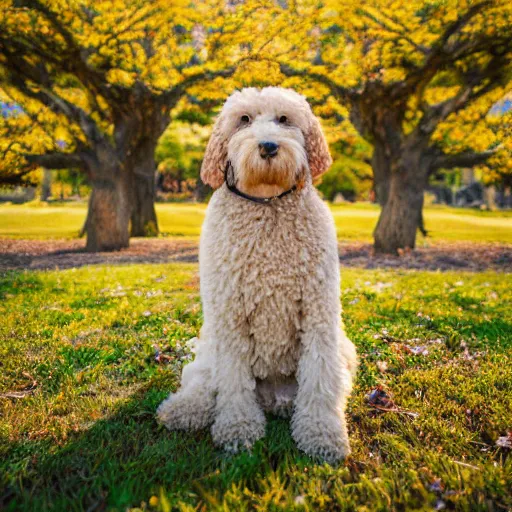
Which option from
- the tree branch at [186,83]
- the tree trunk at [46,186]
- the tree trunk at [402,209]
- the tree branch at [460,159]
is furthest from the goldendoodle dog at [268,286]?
the tree trunk at [46,186]

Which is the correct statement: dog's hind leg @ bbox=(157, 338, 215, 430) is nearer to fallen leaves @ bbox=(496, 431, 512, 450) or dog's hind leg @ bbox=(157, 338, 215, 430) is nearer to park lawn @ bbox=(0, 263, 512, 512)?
park lawn @ bbox=(0, 263, 512, 512)

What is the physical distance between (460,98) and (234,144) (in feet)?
32.3

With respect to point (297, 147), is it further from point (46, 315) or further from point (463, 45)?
point (463, 45)

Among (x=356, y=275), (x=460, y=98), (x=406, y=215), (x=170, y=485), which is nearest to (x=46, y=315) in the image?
(x=170, y=485)

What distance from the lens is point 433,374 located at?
3.08 metres

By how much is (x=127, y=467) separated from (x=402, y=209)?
9842 mm

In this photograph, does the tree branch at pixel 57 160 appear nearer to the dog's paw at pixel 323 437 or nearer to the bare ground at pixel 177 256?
the bare ground at pixel 177 256

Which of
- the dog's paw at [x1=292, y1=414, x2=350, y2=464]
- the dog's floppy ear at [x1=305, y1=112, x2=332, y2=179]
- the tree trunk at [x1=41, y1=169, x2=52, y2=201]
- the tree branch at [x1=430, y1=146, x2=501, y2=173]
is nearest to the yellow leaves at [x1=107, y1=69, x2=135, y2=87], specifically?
the tree trunk at [x1=41, y1=169, x2=52, y2=201]

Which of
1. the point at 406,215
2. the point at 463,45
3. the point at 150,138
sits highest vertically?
the point at 463,45

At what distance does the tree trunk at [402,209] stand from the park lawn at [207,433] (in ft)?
19.8

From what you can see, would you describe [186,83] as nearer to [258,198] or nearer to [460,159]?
[460,159]

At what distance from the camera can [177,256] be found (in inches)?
407

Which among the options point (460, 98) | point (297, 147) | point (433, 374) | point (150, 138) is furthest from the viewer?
point (150, 138)

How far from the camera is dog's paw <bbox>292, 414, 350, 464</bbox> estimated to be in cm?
220
